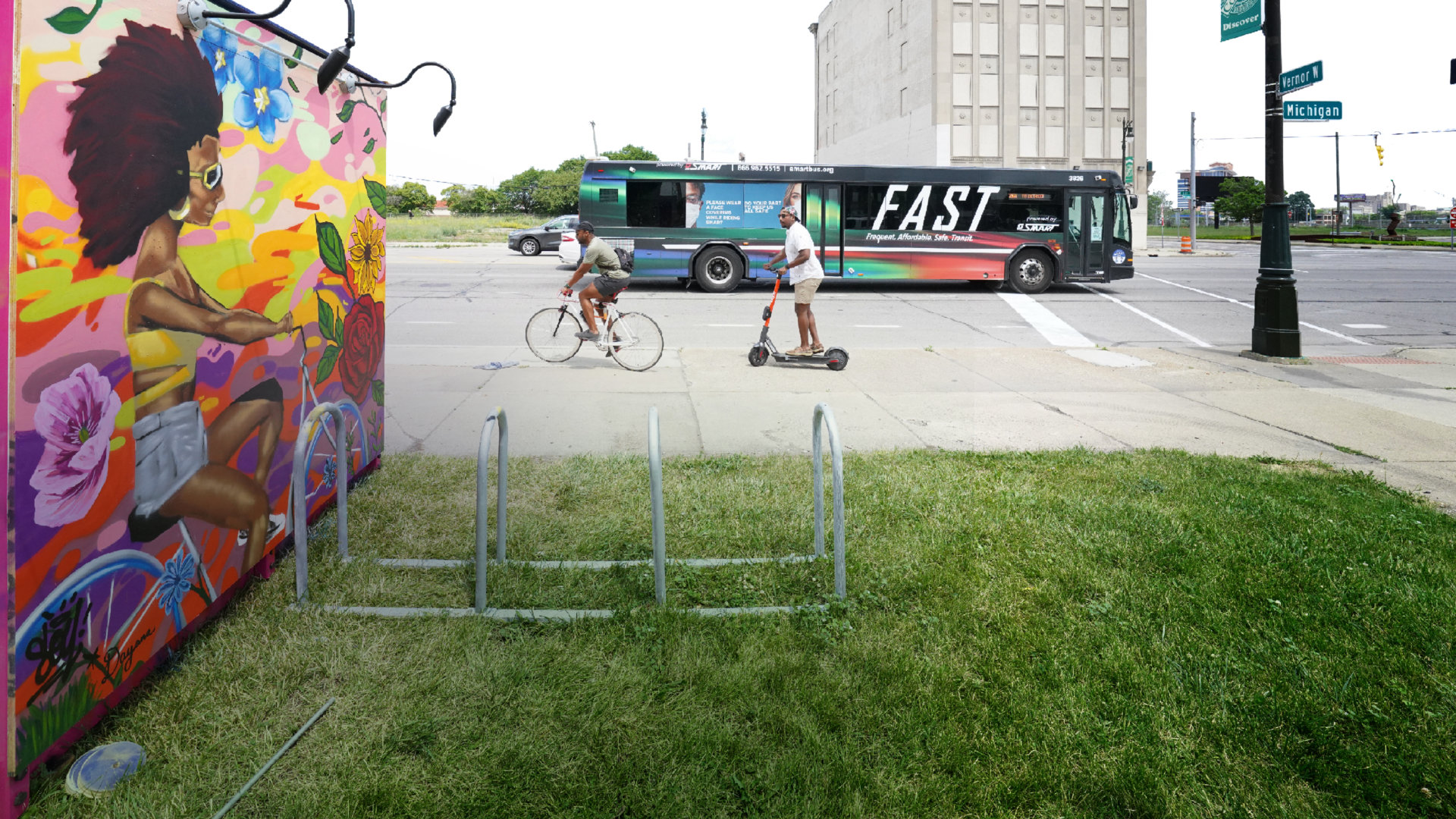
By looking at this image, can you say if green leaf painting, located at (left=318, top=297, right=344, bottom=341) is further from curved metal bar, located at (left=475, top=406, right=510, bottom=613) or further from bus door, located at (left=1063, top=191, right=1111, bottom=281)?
A: bus door, located at (left=1063, top=191, right=1111, bottom=281)

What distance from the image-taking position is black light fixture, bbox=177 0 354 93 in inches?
142

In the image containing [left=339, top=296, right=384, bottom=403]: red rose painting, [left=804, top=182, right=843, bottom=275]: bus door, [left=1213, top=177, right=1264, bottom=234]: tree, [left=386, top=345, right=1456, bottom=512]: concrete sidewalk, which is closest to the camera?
[left=339, top=296, right=384, bottom=403]: red rose painting

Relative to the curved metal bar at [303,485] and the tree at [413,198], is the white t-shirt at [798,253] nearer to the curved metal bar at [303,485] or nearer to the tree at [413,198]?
the curved metal bar at [303,485]

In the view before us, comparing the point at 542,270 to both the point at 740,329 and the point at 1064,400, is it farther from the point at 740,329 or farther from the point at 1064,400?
the point at 1064,400

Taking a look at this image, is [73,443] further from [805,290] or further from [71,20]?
[805,290]

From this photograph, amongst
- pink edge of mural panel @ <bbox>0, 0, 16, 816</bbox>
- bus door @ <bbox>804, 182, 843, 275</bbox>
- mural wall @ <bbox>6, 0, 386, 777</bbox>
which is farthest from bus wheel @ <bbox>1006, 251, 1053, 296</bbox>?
pink edge of mural panel @ <bbox>0, 0, 16, 816</bbox>

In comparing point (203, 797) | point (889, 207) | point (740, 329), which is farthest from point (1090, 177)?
point (203, 797)

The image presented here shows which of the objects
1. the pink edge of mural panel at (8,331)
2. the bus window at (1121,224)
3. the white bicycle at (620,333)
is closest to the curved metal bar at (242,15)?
the pink edge of mural panel at (8,331)

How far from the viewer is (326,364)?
5496mm

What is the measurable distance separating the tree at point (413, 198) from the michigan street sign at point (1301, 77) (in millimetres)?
111781

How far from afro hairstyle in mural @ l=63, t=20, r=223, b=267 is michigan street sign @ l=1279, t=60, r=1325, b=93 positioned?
40.8 feet

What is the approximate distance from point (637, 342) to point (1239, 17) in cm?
854

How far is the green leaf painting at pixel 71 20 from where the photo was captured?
2838 millimetres

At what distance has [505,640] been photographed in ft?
13.4
